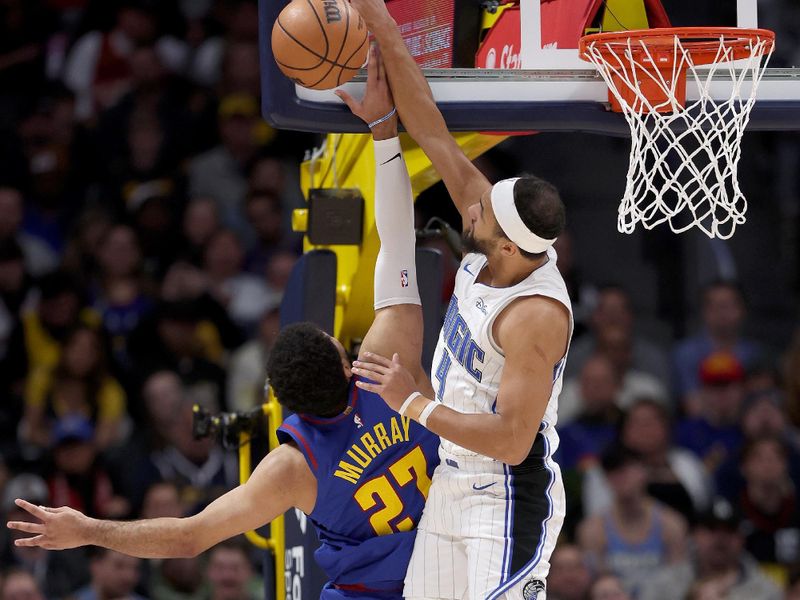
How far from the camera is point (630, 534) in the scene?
7.71 m

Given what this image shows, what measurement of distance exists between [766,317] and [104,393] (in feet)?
14.9

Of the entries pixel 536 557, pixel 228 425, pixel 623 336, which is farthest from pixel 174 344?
pixel 536 557

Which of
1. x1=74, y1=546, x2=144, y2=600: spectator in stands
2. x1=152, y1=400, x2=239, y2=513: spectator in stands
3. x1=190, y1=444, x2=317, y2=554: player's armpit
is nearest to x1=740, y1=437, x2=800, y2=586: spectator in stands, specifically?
x1=152, y1=400, x2=239, y2=513: spectator in stands

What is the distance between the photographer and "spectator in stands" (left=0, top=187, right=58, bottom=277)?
29.5 ft

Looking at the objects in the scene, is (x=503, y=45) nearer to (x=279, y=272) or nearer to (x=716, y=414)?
(x=279, y=272)

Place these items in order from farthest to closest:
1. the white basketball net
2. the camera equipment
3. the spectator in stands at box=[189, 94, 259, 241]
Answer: the spectator in stands at box=[189, 94, 259, 241]
the camera equipment
the white basketball net

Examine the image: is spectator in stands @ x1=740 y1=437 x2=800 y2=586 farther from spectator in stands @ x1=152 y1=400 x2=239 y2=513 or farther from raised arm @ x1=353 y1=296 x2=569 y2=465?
raised arm @ x1=353 y1=296 x2=569 y2=465

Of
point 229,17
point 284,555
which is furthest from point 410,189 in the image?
point 229,17

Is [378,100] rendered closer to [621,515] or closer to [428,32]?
[428,32]

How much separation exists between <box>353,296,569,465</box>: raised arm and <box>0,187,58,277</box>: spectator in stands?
5.41 meters

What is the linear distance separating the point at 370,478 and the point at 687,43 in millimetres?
1704

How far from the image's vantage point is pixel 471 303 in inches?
168

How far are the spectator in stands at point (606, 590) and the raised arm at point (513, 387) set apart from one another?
355cm

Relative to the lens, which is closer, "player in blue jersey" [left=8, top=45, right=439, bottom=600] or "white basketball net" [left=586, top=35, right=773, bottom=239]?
"player in blue jersey" [left=8, top=45, right=439, bottom=600]
